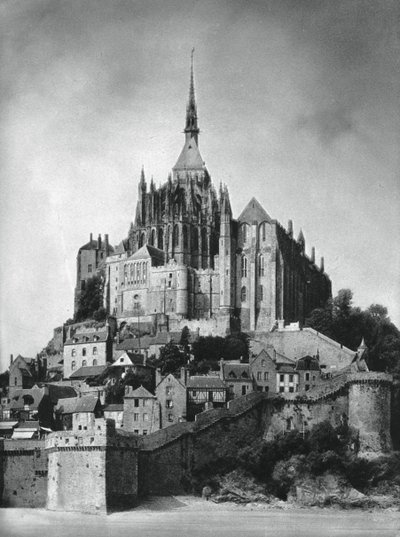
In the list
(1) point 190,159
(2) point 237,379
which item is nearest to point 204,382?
(2) point 237,379

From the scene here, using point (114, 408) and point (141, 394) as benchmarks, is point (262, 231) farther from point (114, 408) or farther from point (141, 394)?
point (141, 394)

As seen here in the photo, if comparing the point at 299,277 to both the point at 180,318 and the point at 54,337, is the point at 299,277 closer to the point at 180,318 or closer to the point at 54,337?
the point at 180,318

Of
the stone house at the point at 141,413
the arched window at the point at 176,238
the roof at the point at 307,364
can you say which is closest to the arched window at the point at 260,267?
the arched window at the point at 176,238

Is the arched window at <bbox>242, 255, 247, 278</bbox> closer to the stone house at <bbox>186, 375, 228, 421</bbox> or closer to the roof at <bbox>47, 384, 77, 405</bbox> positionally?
the roof at <bbox>47, 384, 77, 405</bbox>

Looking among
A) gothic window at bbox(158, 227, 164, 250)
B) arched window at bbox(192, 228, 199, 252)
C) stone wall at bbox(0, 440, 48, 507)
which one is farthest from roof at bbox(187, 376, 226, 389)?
gothic window at bbox(158, 227, 164, 250)

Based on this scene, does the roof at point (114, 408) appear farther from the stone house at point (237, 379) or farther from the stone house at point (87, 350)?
the stone house at point (87, 350)
